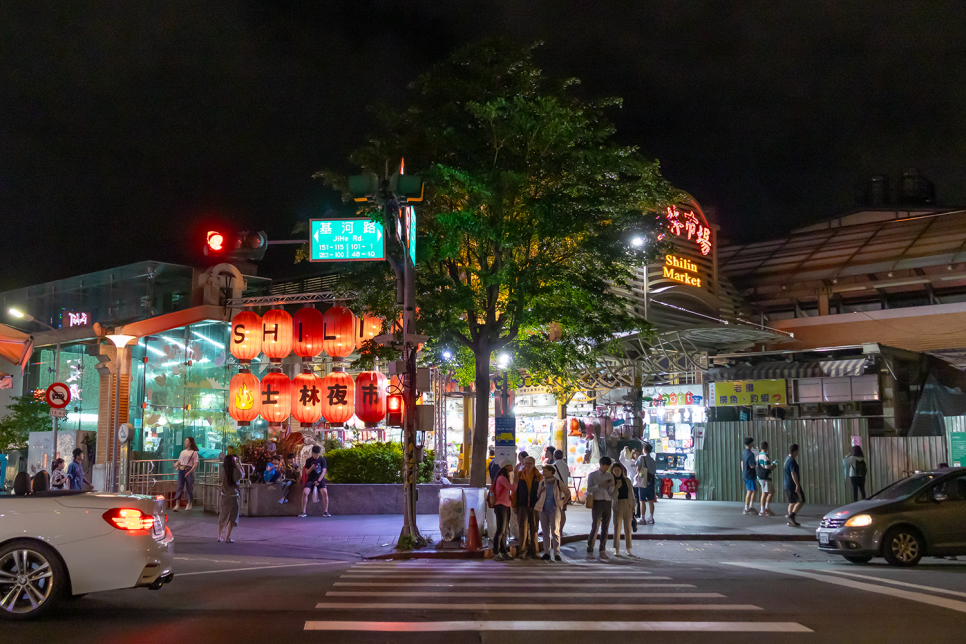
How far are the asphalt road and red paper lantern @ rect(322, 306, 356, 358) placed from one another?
26.7ft

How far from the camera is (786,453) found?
23.9m

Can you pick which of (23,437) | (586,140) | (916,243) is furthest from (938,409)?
(23,437)

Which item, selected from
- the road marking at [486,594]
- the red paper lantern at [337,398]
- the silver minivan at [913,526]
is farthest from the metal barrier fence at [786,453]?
the road marking at [486,594]

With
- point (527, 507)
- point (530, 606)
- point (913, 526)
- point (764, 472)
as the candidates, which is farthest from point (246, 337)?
point (913, 526)

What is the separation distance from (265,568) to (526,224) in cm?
762

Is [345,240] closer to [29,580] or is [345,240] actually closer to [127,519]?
[127,519]

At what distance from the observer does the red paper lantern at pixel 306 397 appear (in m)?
20.5

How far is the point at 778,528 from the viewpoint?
1773 centimetres

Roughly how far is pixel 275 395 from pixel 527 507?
9.29 meters

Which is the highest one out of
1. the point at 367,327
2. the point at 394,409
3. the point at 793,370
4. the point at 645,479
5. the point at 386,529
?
the point at 367,327

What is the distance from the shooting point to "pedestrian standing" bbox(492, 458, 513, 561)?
1389 cm

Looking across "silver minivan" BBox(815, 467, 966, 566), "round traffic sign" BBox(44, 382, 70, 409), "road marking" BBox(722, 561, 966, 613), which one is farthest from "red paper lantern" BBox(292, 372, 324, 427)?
"silver minivan" BBox(815, 467, 966, 566)

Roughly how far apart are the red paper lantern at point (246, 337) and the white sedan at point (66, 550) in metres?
13.0

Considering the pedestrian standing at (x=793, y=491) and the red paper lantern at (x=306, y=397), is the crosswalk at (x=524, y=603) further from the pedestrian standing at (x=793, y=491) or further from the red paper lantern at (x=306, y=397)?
the red paper lantern at (x=306, y=397)
